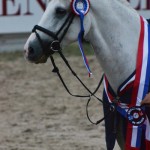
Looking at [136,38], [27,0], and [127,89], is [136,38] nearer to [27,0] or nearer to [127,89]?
[127,89]

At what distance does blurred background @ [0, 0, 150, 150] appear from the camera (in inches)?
266

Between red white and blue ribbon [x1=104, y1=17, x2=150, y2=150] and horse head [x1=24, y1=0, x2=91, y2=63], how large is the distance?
361 millimetres

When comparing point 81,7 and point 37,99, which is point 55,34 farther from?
point 37,99

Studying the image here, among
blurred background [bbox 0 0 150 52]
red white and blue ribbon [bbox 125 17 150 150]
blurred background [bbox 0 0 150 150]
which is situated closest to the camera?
red white and blue ribbon [bbox 125 17 150 150]

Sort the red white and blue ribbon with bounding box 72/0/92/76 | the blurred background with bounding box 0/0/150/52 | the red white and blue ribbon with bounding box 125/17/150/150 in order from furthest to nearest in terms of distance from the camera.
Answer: the blurred background with bounding box 0/0/150/52, the red white and blue ribbon with bounding box 125/17/150/150, the red white and blue ribbon with bounding box 72/0/92/76

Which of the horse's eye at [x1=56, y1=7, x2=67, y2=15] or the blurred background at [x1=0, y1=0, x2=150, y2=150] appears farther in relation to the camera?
the blurred background at [x1=0, y1=0, x2=150, y2=150]

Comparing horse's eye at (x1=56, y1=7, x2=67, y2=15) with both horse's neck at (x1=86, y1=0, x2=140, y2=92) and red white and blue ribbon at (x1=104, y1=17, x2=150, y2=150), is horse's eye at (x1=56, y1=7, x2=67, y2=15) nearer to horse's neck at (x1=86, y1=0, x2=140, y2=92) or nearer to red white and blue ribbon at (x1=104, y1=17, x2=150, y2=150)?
horse's neck at (x1=86, y1=0, x2=140, y2=92)

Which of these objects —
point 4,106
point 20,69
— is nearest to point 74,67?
point 20,69

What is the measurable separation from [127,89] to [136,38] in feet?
1.02

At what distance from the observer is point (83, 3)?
4.25m

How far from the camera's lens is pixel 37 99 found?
27.1ft

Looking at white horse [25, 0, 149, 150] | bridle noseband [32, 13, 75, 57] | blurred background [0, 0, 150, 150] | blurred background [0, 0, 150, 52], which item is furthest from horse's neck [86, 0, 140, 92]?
blurred background [0, 0, 150, 52]

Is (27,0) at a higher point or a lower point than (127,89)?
lower

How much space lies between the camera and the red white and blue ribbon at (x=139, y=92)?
14.2 feet
